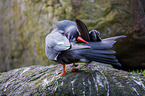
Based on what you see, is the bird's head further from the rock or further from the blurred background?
the blurred background

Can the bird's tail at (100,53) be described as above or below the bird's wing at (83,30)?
below

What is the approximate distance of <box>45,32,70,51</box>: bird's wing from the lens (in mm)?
2037

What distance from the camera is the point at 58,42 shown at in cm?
212

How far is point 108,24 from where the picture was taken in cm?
355

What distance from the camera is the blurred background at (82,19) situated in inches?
135

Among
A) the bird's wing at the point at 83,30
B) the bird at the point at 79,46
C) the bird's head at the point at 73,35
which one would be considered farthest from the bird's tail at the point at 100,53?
the bird's head at the point at 73,35

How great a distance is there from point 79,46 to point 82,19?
5.77 feet

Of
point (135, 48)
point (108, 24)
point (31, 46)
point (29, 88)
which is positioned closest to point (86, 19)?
point (108, 24)

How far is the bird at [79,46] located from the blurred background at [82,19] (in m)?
1.45

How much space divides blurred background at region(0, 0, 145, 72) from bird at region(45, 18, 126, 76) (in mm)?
1454

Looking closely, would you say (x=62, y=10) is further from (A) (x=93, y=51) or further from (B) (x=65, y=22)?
(A) (x=93, y=51)

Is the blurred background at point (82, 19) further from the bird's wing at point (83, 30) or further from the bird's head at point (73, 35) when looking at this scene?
the bird's wing at point (83, 30)

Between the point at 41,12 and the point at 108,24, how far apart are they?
65.6 inches

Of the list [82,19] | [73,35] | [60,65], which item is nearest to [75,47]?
[73,35]
